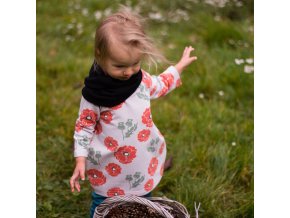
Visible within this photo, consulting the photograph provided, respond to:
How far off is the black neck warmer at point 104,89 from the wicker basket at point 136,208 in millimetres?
416

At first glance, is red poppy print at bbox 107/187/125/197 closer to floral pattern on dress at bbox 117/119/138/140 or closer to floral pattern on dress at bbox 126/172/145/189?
floral pattern on dress at bbox 126/172/145/189

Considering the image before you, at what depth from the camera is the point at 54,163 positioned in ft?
8.97

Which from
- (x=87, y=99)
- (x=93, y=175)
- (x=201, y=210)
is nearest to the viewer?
(x=87, y=99)

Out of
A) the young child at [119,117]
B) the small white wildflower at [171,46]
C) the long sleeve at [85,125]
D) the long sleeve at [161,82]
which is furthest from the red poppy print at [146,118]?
the small white wildflower at [171,46]

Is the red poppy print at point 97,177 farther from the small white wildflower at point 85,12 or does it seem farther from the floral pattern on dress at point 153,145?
the small white wildflower at point 85,12

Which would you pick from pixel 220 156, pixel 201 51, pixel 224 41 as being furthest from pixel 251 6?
pixel 220 156

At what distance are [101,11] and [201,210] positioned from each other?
2973 millimetres

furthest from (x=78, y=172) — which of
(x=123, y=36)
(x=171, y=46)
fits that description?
(x=171, y=46)

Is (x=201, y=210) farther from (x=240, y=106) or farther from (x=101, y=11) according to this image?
(x=101, y=11)

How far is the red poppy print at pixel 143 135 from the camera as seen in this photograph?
2.03 metres

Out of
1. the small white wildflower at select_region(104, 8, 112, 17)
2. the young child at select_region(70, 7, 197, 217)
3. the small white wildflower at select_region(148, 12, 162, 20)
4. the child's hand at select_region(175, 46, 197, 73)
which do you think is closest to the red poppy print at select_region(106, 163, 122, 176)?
the young child at select_region(70, 7, 197, 217)

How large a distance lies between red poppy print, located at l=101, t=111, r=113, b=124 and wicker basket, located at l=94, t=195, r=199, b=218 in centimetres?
34

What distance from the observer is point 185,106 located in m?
3.26

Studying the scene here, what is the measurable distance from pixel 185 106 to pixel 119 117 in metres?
1.36
